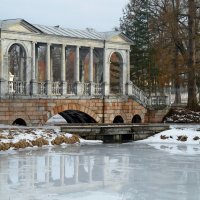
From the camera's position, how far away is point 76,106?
96.3ft

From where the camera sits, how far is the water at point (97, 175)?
10.5 m

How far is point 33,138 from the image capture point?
2095cm

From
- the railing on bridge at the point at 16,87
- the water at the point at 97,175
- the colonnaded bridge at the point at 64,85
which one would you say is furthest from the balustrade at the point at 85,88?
the water at the point at 97,175

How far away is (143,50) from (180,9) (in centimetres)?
620

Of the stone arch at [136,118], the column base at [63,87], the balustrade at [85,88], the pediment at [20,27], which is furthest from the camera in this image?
the stone arch at [136,118]

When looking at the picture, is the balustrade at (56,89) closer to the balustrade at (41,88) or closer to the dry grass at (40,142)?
the balustrade at (41,88)

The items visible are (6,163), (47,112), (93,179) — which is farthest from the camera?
(47,112)

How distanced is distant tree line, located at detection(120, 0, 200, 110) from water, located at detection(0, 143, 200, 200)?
52.3ft

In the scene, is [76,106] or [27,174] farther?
[76,106]

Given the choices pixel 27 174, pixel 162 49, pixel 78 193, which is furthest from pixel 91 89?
pixel 78 193

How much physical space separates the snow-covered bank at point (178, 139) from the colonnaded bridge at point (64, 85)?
221 inches

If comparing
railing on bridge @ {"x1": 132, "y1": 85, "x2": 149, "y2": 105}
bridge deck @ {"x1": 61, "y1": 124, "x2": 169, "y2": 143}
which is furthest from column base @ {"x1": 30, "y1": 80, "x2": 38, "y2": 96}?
railing on bridge @ {"x1": 132, "y1": 85, "x2": 149, "y2": 105}

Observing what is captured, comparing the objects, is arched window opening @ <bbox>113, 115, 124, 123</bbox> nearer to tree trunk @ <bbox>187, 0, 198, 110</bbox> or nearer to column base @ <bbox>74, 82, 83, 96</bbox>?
column base @ <bbox>74, 82, 83, 96</bbox>

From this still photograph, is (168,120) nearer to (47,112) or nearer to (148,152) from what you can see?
(47,112)
